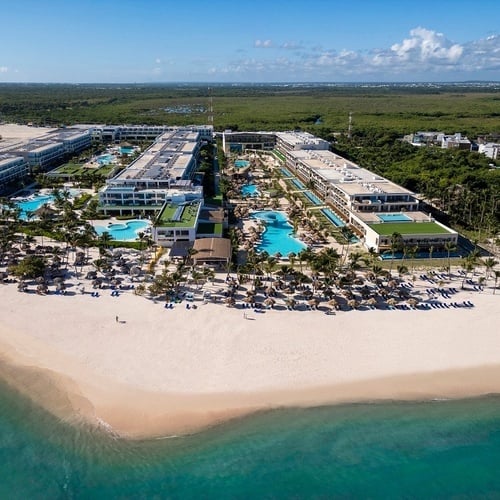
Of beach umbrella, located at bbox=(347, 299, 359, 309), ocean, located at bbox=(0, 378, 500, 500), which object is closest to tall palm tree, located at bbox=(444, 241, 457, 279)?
beach umbrella, located at bbox=(347, 299, 359, 309)

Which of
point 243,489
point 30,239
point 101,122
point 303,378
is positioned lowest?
point 243,489

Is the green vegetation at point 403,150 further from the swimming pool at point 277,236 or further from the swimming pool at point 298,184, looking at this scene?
the swimming pool at point 298,184

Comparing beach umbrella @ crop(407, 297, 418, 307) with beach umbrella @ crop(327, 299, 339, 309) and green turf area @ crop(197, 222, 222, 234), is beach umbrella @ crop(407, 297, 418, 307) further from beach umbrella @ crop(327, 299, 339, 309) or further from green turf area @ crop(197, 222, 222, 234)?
green turf area @ crop(197, 222, 222, 234)

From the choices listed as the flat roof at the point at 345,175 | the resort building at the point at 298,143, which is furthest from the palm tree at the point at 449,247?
the resort building at the point at 298,143

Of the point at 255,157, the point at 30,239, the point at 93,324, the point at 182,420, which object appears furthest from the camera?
the point at 255,157

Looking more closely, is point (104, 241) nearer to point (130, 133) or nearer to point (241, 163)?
point (241, 163)

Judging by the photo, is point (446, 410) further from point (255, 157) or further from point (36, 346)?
point (255, 157)

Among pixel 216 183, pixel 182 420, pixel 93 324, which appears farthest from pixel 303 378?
pixel 216 183
